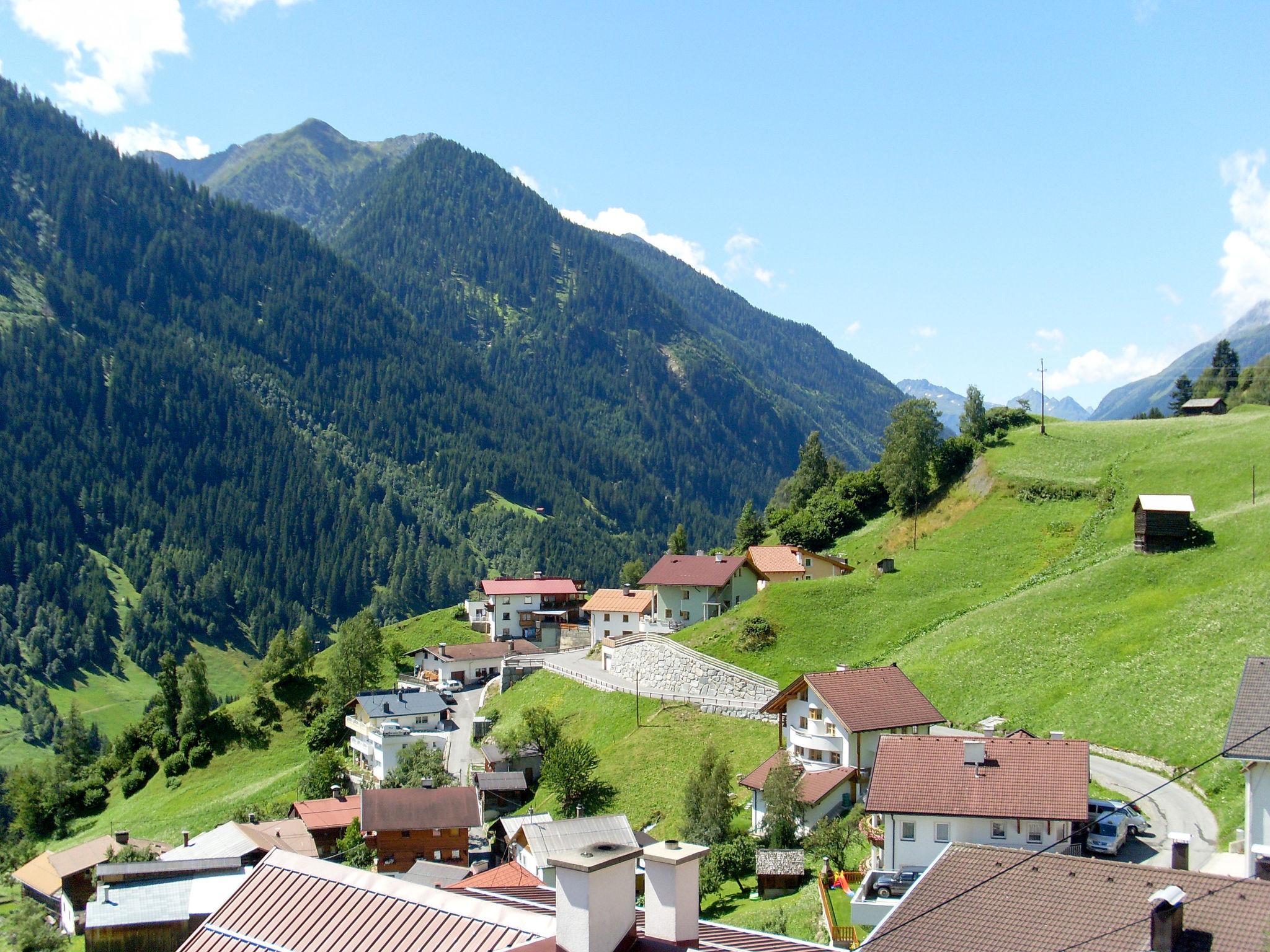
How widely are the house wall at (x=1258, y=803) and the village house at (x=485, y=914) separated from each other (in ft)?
66.2

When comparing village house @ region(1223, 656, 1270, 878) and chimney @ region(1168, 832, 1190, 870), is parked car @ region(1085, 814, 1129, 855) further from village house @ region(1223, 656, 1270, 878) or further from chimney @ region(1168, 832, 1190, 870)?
chimney @ region(1168, 832, 1190, 870)

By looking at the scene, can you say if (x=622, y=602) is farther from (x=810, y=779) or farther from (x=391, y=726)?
(x=810, y=779)

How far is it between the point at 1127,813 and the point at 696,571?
5735cm

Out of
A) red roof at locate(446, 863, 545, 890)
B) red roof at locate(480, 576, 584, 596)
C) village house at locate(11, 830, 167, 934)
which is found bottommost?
village house at locate(11, 830, 167, 934)

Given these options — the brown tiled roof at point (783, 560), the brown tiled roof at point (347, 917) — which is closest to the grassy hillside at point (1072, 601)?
the brown tiled roof at point (783, 560)

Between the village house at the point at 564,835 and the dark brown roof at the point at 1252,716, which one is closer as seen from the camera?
the dark brown roof at the point at 1252,716

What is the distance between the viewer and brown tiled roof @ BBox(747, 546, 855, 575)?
304ft

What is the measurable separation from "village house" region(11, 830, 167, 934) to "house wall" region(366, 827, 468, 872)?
2240 cm

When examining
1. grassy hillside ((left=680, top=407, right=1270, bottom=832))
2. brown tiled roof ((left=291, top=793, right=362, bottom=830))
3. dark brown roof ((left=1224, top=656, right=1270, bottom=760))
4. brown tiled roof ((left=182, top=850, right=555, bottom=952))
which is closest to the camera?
brown tiled roof ((left=182, top=850, right=555, bottom=952))

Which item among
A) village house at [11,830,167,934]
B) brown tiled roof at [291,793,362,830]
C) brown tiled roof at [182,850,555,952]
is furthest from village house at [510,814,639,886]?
village house at [11,830,167,934]

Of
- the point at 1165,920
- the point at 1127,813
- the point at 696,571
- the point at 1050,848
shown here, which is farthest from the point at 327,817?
the point at 1165,920

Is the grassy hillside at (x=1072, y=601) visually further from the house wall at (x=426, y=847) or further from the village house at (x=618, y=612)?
the house wall at (x=426, y=847)

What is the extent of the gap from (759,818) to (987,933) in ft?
93.6

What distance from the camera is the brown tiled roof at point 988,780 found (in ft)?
112
